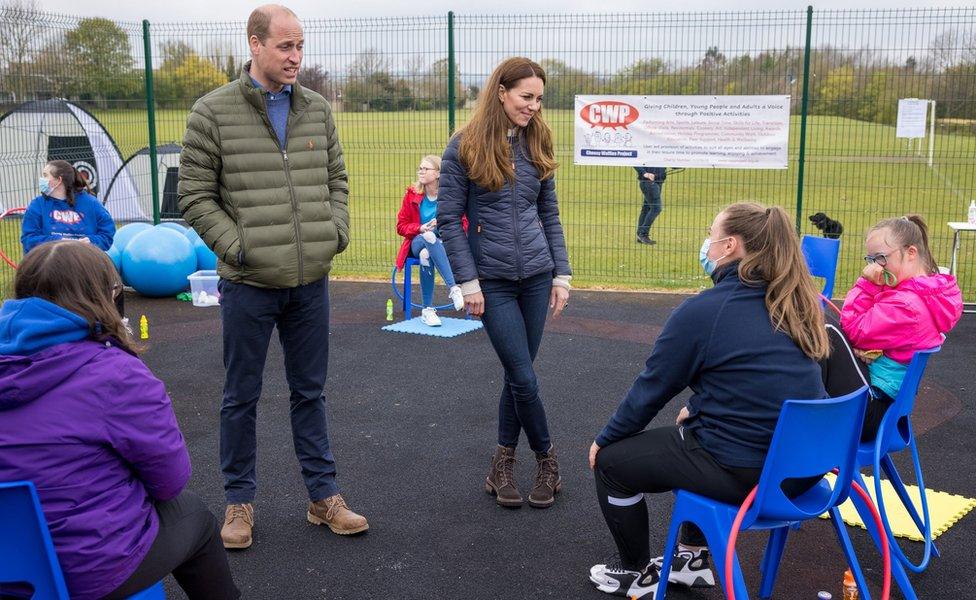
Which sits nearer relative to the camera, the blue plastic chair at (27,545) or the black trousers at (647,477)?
the blue plastic chair at (27,545)

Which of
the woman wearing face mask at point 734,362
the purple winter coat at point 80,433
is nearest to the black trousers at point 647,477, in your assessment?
the woman wearing face mask at point 734,362

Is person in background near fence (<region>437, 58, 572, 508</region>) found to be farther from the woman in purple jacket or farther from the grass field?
the grass field

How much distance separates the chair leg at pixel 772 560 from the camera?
10.4ft

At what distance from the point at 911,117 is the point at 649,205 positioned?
273 centimetres

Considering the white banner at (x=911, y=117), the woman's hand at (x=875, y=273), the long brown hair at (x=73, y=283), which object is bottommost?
the woman's hand at (x=875, y=273)

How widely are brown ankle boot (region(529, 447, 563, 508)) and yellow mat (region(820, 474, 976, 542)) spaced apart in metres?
1.19

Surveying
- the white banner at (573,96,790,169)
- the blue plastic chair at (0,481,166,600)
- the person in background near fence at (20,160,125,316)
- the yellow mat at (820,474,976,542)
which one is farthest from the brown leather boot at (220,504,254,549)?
the white banner at (573,96,790,169)

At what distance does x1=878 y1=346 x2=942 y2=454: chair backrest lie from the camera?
10.9ft

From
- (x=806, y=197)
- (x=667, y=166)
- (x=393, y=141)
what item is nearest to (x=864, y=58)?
(x=806, y=197)

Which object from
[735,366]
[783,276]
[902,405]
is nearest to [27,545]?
[735,366]

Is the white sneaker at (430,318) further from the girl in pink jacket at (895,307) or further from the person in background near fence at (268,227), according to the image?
the girl in pink jacket at (895,307)

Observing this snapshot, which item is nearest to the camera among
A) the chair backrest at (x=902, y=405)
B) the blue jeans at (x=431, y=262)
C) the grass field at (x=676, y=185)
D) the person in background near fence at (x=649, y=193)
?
the chair backrest at (x=902, y=405)

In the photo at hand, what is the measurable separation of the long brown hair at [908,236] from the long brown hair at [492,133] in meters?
1.58

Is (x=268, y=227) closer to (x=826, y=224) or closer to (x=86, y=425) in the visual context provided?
(x=86, y=425)
